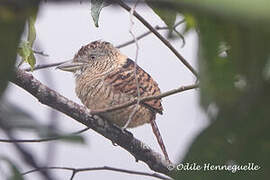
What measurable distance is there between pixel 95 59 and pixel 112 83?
1.39 ft

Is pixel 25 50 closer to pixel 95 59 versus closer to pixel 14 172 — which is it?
pixel 14 172

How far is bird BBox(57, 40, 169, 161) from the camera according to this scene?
2072 millimetres

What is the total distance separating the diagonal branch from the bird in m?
0.15

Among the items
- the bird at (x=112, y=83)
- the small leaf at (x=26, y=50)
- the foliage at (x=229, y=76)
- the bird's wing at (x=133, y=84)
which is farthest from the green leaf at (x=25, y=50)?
the foliage at (x=229, y=76)

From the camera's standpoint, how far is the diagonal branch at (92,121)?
1.35 meters

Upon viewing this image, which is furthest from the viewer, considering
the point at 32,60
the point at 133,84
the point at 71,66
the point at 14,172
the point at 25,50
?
the point at 71,66

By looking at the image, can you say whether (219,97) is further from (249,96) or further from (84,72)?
(84,72)

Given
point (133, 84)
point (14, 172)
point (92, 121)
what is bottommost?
point (14, 172)

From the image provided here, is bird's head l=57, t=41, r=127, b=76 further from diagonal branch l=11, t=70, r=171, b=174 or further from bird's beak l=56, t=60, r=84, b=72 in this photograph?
diagonal branch l=11, t=70, r=171, b=174

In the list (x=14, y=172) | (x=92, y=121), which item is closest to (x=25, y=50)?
(x=92, y=121)

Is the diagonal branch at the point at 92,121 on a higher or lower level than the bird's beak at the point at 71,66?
lower

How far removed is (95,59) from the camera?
8.41ft

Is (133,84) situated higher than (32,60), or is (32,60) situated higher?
(133,84)

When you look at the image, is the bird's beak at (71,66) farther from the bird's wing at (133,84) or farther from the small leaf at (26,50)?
the small leaf at (26,50)
